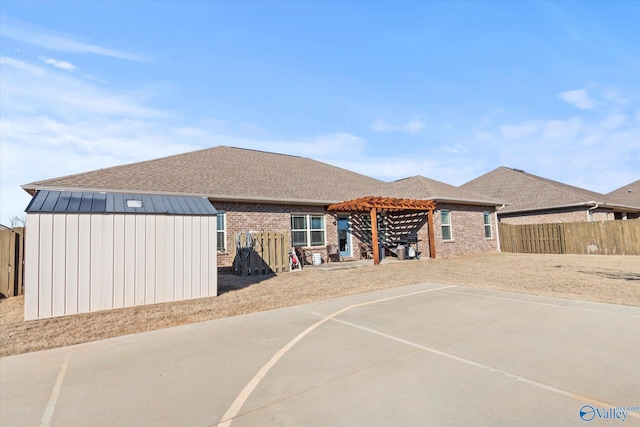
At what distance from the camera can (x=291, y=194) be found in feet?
52.1

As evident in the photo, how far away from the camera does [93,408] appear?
3.22 metres

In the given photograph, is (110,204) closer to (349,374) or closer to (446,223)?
(349,374)

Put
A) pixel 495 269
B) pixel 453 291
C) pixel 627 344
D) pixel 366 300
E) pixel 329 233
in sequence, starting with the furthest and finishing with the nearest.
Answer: pixel 329 233 < pixel 495 269 < pixel 453 291 < pixel 366 300 < pixel 627 344

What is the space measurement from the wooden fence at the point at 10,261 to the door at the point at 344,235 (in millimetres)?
12954

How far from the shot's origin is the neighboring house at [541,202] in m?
22.8

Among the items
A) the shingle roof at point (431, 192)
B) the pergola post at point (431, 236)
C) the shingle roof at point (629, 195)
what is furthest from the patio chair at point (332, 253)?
the shingle roof at point (629, 195)

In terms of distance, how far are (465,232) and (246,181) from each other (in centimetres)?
1413

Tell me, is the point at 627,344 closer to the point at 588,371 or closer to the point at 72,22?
the point at 588,371

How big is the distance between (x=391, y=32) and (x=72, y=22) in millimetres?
11016

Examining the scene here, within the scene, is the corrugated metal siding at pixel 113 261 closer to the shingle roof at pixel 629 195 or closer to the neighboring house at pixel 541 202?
the neighboring house at pixel 541 202

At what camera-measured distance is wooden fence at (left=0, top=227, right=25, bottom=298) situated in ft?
31.9

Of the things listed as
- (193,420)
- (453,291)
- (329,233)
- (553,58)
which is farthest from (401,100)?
(193,420)

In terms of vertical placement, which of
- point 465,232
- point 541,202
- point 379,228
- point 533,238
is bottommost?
point 533,238

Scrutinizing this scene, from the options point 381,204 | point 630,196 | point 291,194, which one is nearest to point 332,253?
point 381,204
